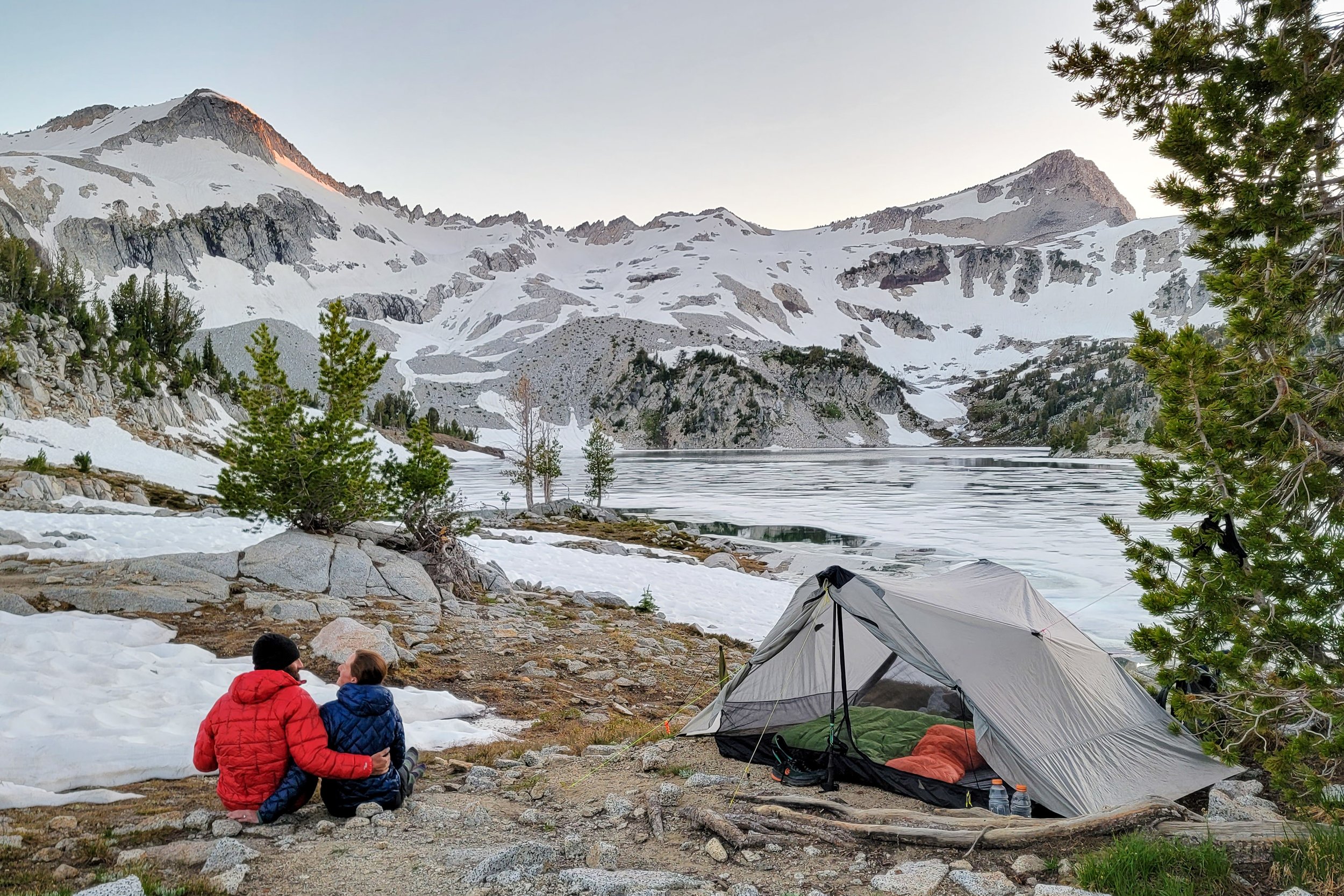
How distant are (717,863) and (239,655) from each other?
750 centimetres

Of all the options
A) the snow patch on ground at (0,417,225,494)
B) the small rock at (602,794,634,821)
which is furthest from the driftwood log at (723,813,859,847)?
the snow patch on ground at (0,417,225,494)

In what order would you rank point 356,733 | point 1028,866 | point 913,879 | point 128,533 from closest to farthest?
point 913,879 < point 1028,866 < point 356,733 < point 128,533

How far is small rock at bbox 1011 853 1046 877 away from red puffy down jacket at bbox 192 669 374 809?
15.7ft

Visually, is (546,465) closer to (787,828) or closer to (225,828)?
(225,828)

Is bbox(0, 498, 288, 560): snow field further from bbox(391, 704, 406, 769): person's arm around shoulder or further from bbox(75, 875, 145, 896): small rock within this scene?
bbox(75, 875, 145, 896): small rock

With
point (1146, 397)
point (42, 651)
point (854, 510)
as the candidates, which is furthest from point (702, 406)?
point (42, 651)

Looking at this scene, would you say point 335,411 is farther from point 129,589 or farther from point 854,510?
point 854,510

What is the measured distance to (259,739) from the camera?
5.25 m

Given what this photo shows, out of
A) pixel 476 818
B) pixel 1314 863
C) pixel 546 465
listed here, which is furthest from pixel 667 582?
pixel 546 465

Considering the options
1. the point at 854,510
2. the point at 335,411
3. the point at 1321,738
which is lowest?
the point at 854,510

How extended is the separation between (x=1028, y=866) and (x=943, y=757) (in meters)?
2.26

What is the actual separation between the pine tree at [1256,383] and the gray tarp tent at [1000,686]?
4.58ft

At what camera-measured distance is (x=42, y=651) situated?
27.0ft

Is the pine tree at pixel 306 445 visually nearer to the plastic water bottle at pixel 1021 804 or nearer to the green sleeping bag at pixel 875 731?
the green sleeping bag at pixel 875 731
